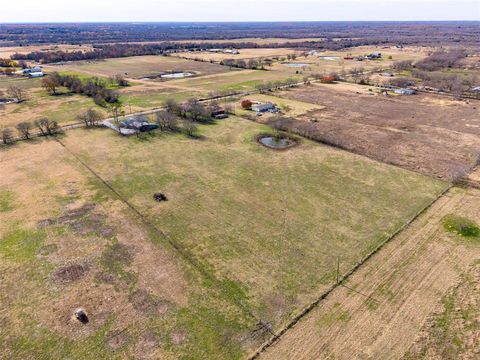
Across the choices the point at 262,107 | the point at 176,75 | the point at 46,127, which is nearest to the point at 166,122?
the point at 46,127

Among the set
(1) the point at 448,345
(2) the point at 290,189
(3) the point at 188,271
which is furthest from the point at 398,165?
(3) the point at 188,271

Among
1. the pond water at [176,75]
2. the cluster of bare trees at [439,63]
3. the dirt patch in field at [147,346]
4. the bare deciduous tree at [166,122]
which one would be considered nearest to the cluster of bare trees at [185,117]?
the bare deciduous tree at [166,122]

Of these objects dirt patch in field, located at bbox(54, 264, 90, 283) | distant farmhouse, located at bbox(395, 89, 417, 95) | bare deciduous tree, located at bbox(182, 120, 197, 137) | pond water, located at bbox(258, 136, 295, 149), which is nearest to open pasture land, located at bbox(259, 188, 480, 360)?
dirt patch in field, located at bbox(54, 264, 90, 283)

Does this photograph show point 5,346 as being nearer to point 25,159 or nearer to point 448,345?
point 448,345

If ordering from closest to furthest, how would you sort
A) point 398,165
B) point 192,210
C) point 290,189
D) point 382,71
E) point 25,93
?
point 192,210 → point 290,189 → point 398,165 → point 25,93 → point 382,71

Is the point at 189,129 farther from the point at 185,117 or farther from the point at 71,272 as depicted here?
the point at 71,272

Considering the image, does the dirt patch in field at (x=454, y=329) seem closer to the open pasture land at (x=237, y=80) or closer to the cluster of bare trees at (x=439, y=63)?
the open pasture land at (x=237, y=80)

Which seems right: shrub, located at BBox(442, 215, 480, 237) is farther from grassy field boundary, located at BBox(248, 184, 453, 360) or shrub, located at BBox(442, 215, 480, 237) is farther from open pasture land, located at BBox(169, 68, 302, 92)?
open pasture land, located at BBox(169, 68, 302, 92)
